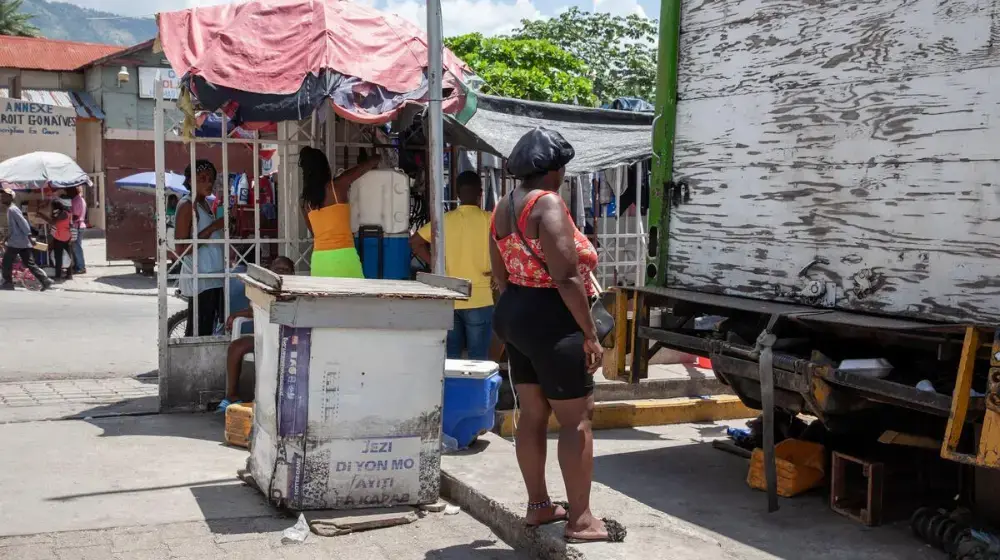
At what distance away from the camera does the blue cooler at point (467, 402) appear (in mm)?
6105

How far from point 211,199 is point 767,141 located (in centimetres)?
494

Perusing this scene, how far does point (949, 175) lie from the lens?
4488 millimetres

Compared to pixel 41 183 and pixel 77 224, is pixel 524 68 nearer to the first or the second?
pixel 77 224

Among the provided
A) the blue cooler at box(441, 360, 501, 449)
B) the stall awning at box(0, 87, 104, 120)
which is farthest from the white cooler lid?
the stall awning at box(0, 87, 104, 120)

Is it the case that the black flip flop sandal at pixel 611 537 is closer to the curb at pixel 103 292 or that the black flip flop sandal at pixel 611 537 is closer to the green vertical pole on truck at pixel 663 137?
the green vertical pole on truck at pixel 663 137

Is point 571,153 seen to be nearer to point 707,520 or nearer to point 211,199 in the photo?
point 707,520

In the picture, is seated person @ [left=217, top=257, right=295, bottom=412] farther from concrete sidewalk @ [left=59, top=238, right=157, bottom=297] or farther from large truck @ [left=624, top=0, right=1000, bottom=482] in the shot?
concrete sidewalk @ [left=59, top=238, right=157, bottom=297]

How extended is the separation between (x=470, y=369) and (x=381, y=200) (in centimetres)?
234

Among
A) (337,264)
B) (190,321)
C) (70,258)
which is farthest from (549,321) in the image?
(70,258)

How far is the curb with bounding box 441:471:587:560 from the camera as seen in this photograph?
4376 millimetres

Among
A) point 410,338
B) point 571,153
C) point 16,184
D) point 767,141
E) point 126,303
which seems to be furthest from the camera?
point 16,184

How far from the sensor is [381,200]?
8.05 metres

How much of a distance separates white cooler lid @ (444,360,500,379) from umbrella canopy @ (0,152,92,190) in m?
16.8

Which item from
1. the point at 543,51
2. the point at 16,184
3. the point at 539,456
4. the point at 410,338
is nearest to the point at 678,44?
the point at 410,338
